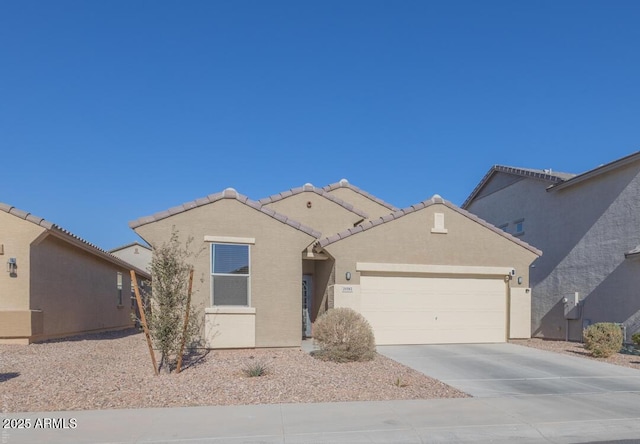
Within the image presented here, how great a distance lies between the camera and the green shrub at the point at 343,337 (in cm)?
1027

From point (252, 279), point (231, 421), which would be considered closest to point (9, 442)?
point (231, 421)

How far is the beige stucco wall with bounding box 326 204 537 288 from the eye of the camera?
44.9 ft

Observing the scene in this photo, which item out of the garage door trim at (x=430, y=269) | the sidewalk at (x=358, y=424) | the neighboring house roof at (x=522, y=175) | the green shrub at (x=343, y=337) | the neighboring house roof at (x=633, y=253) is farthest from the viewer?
the neighboring house roof at (x=522, y=175)

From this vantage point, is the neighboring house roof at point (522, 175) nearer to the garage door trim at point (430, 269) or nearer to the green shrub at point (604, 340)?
the garage door trim at point (430, 269)

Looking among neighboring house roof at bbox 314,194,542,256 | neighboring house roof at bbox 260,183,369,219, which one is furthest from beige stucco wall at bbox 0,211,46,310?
neighboring house roof at bbox 314,194,542,256

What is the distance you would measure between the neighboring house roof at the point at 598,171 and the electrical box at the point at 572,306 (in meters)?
3.77

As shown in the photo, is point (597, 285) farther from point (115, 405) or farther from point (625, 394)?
point (115, 405)

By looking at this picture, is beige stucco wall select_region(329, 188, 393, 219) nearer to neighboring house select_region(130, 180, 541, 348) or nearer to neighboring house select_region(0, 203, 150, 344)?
neighboring house select_region(130, 180, 541, 348)

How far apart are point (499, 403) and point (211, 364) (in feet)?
18.8

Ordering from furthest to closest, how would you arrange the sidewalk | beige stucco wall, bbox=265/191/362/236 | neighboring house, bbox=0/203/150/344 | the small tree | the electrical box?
beige stucco wall, bbox=265/191/362/236, the electrical box, neighboring house, bbox=0/203/150/344, the small tree, the sidewalk

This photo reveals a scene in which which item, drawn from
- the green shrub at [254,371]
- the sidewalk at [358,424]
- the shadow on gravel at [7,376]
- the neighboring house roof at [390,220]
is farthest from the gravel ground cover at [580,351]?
the shadow on gravel at [7,376]

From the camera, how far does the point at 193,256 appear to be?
1167cm

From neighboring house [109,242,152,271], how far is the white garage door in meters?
21.8

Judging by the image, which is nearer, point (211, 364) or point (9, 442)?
point (9, 442)
